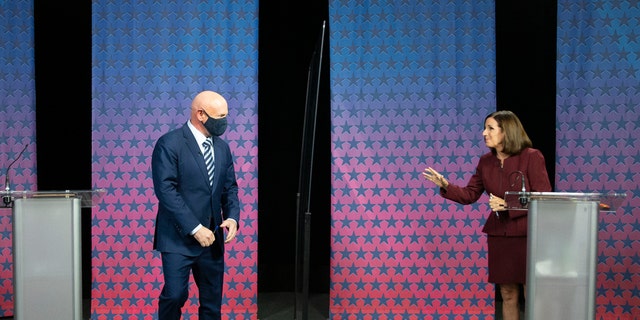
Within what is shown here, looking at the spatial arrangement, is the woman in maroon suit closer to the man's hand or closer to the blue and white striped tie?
the man's hand

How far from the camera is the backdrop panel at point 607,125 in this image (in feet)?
14.7

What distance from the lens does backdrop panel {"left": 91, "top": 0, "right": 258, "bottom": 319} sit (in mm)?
4605

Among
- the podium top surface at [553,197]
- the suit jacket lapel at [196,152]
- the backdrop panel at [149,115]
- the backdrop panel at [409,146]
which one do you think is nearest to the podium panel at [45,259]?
the suit jacket lapel at [196,152]

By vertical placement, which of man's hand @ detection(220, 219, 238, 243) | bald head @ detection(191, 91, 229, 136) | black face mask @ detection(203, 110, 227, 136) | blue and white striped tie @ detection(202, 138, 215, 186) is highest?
bald head @ detection(191, 91, 229, 136)

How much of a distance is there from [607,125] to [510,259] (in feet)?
5.60

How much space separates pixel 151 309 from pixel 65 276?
166cm

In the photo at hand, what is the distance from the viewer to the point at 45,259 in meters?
3.07

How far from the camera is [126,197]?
4.61 metres

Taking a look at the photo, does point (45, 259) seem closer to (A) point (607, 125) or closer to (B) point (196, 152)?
(B) point (196, 152)

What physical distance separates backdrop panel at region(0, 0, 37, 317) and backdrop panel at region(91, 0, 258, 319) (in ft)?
1.70

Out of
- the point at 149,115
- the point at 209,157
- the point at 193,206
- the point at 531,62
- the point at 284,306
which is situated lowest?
the point at 284,306

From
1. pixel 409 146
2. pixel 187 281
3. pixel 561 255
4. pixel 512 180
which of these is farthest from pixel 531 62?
pixel 187 281

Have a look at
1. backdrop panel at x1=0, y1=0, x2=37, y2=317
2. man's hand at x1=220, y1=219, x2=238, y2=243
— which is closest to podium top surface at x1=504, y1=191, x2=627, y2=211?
man's hand at x1=220, y1=219, x2=238, y2=243

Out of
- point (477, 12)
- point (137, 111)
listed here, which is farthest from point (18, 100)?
point (477, 12)
